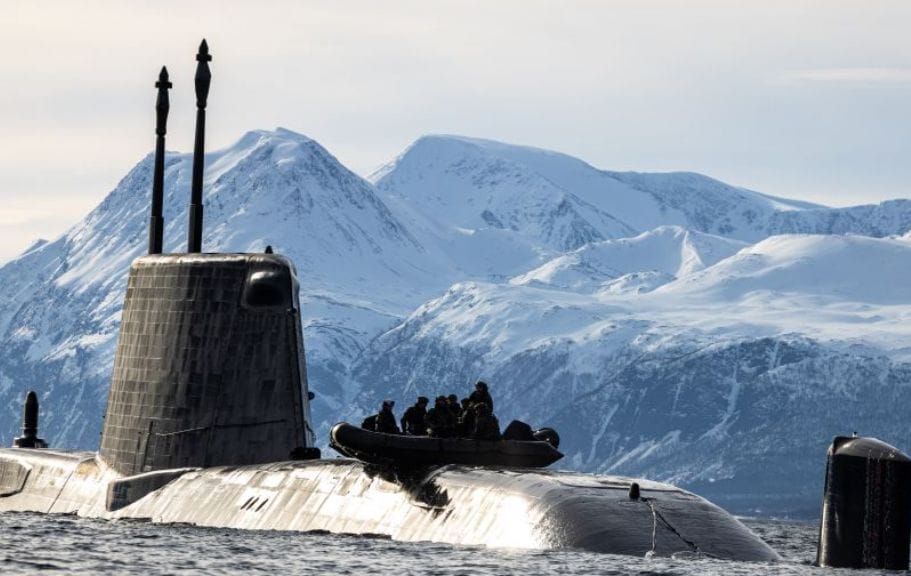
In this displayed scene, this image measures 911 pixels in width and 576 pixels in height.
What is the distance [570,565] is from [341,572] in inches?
108

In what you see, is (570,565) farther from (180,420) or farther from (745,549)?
(180,420)

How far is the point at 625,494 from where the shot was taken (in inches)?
956

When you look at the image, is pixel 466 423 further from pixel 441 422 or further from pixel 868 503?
pixel 868 503

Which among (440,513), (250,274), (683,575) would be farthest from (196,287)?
(683,575)

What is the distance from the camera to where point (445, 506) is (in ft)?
81.4

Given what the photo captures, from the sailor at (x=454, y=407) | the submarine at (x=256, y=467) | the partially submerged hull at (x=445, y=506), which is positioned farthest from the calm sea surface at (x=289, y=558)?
the sailor at (x=454, y=407)

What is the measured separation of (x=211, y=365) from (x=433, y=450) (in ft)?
17.7

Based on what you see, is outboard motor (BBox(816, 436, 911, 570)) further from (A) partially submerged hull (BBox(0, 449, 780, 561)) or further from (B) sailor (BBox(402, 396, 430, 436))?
(B) sailor (BBox(402, 396, 430, 436))

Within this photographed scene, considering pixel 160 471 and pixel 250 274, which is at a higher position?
pixel 250 274

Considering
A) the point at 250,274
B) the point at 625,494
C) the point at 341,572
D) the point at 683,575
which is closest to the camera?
the point at 683,575

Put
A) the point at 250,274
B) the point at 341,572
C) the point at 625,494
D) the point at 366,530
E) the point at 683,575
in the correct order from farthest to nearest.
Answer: the point at 250,274, the point at 366,530, the point at 625,494, the point at 341,572, the point at 683,575

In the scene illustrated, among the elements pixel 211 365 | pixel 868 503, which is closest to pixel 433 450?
pixel 211 365

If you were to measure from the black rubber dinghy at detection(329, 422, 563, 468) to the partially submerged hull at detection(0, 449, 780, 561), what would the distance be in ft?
0.98

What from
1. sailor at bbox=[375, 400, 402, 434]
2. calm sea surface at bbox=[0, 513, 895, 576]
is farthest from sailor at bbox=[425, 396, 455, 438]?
calm sea surface at bbox=[0, 513, 895, 576]
